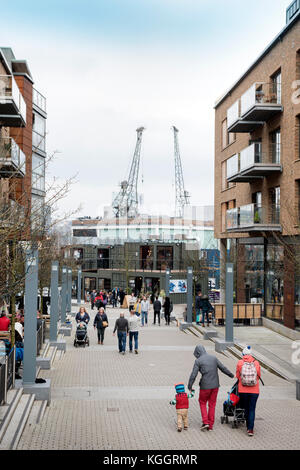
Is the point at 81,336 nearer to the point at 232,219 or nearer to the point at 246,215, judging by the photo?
the point at 246,215

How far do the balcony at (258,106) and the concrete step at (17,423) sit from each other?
1839 centimetres

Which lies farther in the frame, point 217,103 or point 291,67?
point 217,103

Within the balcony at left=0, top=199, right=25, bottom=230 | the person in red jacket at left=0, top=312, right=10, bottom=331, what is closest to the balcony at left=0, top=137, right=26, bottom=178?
the balcony at left=0, top=199, right=25, bottom=230

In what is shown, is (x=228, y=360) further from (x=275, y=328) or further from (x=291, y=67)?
(x=291, y=67)

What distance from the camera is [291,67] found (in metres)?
23.8

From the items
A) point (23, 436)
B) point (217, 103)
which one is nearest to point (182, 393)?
point (23, 436)

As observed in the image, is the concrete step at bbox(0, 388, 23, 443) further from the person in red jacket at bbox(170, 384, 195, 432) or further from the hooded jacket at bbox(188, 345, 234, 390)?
the hooded jacket at bbox(188, 345, 234, 390)

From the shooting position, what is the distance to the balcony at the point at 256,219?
82.1 feet

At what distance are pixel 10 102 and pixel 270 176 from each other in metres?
12.4

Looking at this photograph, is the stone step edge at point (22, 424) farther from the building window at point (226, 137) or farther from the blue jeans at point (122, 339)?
the building window at point (226, 137)

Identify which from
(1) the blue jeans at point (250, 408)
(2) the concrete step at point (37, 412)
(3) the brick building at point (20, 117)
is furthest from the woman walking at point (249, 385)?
(3) the brick building at point (20, 117)

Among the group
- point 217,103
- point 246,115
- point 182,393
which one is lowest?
point 182,393

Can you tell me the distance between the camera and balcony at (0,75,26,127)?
2142 centimetres

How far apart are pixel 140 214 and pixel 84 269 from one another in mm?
50037
